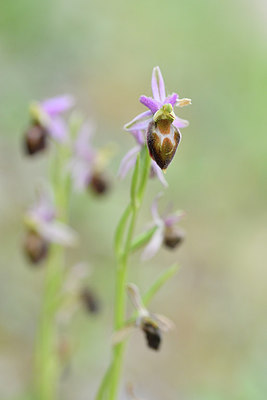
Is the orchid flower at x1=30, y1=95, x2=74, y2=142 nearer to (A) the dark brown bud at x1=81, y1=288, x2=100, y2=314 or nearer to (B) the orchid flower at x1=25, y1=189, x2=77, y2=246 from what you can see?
(B) the orchid flower at x1=25, y1=189, x2=77, y2=246

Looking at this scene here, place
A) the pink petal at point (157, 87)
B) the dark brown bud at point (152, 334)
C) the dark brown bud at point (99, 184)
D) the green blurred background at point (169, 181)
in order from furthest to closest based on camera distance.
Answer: the green blurred background at point (169, 181)
the dark brown bud at point (99, 184)
the dark brown bud at point (152, 334)
the pink petal at point (157, 87)

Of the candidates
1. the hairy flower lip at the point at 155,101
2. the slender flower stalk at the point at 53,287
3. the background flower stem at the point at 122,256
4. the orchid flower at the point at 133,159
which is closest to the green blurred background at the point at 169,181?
the slender flower stalk at the point at 53,287

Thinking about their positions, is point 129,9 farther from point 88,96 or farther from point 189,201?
point 189,201

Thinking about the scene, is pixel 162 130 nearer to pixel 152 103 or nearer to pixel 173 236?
pixel 152 103

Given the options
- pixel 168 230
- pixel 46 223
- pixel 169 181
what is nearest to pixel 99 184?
pixel 46 223

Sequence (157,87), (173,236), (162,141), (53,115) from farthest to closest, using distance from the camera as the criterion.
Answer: (53,115), (173,236), (157,87), (162,141)

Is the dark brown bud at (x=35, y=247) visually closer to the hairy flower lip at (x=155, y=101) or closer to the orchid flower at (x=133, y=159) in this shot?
the orchid flower at (x=133, y=159)
